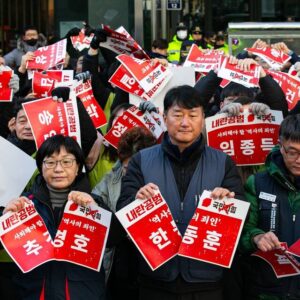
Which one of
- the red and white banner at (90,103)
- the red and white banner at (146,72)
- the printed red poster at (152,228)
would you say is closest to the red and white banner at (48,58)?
the red and white banner at (90,103)

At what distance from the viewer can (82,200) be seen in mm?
4273

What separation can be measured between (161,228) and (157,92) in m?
2.25

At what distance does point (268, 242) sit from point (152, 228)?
0.61 metres

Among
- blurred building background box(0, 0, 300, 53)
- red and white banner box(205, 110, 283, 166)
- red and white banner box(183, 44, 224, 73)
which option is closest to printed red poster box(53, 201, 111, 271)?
red and white banner box(205, 110, 283, 166)

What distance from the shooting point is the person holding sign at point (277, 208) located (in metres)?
4.18

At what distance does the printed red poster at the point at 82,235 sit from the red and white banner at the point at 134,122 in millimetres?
1257

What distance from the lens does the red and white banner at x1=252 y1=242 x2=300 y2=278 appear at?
13.7ft

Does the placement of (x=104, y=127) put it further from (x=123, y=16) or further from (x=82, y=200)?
(x=123, y=16)

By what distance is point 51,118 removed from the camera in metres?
5.39

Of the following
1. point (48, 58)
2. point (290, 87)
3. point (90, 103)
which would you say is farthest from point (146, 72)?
point (48, 58)

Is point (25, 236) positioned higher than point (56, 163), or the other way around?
point (56, 163)

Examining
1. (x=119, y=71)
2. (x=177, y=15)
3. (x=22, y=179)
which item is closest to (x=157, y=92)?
(x=119, y=71)

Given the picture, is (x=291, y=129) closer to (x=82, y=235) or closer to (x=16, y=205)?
(x=82, y=235)

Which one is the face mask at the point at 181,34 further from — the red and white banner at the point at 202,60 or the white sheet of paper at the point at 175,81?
the white sheet of paper at the point at 175,81
